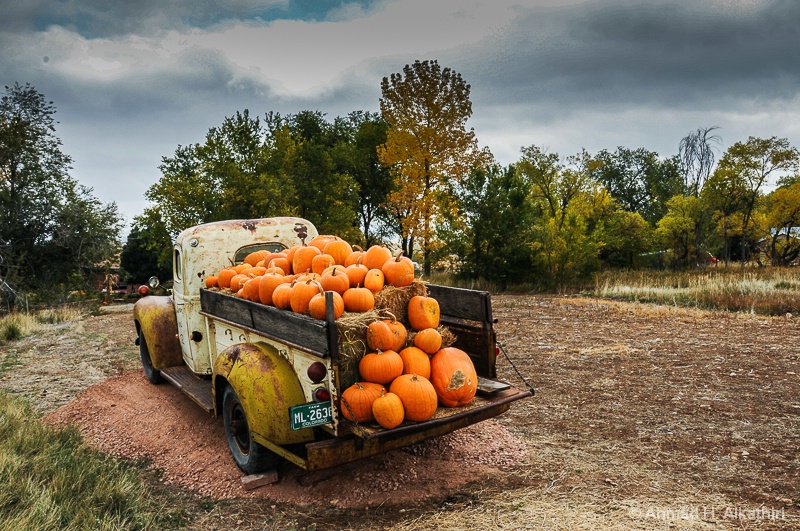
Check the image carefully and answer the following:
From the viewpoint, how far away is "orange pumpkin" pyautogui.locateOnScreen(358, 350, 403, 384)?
403 centimetres

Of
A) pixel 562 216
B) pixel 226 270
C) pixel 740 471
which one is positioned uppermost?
pixel 562 216

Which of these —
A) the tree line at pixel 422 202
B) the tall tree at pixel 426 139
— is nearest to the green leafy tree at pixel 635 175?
the tree line at pixel 422 202

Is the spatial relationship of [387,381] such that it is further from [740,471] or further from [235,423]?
[740,471]

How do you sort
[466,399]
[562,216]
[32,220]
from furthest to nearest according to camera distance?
[562,216] → [32,220] → [466,399]

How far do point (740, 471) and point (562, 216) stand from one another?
2261 centimetres

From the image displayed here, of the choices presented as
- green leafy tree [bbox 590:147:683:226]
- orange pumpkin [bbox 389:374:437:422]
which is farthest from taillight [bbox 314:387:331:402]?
green leafy tree [bbox 590:147:683:226]

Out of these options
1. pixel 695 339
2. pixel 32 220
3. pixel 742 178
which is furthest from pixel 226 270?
pixel 742 178


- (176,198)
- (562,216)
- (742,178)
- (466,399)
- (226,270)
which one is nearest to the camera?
(466,399)

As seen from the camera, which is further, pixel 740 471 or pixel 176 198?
pixel 176 198

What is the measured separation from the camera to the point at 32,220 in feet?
59.8

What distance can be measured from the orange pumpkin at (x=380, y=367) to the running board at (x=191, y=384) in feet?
6.83

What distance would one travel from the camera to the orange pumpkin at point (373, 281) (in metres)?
4.50

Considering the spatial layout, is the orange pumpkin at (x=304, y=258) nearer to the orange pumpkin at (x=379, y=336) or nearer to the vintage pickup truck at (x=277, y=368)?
the vintage pickup truck at (x=277, y=368)

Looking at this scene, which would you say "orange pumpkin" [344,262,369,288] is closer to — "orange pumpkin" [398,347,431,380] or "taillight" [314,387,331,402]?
"orange pumpkin" [398,347,431,380]
